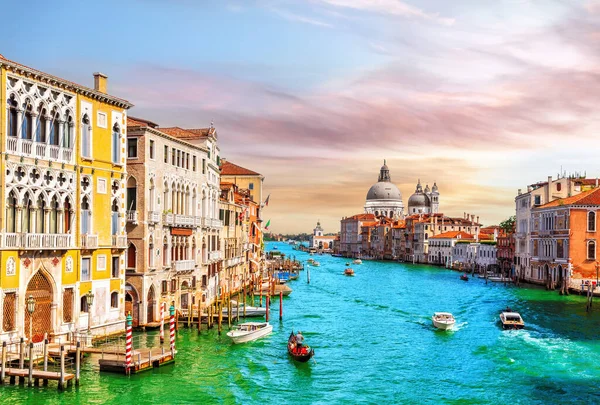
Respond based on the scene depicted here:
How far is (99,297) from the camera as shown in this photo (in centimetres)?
2294

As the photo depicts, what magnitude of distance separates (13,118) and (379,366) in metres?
14.1

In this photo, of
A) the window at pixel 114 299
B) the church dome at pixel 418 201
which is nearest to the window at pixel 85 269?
the window at pixel 114 299

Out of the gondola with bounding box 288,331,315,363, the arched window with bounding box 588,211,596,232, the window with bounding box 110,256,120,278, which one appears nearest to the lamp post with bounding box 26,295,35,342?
the window with bounding box 110,256,120,278

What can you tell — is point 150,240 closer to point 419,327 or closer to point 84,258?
point 84,258

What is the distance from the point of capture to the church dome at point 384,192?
174500 millimetres

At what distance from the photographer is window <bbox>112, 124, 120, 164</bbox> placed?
939 inches

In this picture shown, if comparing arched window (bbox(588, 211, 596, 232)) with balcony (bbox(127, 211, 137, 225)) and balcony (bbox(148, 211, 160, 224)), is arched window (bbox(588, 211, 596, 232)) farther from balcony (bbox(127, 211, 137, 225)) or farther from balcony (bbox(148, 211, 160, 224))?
balcony (bbox(127, 211, 137, 225))

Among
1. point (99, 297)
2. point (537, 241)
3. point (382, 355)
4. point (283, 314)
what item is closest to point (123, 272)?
point (99, 297)

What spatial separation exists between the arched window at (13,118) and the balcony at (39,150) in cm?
27

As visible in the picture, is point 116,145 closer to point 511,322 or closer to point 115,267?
point 115,267

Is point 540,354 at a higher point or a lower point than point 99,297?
lower

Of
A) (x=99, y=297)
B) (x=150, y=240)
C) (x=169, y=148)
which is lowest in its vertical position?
Answer: (x=99, y=297)

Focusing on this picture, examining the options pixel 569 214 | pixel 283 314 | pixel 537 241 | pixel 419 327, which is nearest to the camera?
pixel 419 327

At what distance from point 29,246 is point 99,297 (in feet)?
13.4
